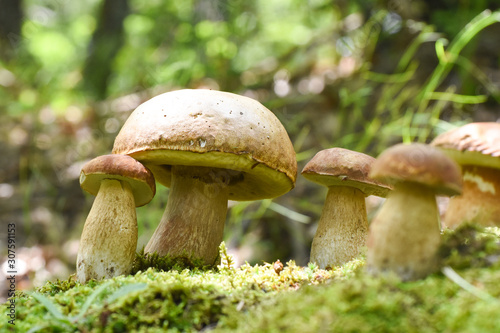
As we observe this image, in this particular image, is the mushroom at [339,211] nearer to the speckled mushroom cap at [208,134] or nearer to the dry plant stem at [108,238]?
the speckled mushroom cap at [208,134]

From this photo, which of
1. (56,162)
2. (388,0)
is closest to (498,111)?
(388,0)

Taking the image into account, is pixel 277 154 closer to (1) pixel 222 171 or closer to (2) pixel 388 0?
(1) pixel 222 171

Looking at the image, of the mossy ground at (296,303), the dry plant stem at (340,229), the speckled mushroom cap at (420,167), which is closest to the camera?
the mossy ground at (296,303)

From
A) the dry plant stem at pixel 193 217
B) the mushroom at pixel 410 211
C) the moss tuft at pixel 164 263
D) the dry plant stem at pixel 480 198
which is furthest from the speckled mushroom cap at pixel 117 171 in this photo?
the dry plant stem at pixel 480 198

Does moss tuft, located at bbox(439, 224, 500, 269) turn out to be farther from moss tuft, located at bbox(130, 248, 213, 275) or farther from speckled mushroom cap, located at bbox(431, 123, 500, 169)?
moss tuft, located at bbox(130, 248, 213, 275)

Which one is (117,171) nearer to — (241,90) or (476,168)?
(476,168)

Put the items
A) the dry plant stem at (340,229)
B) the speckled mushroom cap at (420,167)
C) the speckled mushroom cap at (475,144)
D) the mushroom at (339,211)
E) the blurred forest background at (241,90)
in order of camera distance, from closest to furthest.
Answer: the speckled mushroom cap at (420,167) < the speckled mushroom cap at (475,144) < the mushroom at (339,211) < the dry plant stem at (340,229) < the blurred forest background at (241,90)

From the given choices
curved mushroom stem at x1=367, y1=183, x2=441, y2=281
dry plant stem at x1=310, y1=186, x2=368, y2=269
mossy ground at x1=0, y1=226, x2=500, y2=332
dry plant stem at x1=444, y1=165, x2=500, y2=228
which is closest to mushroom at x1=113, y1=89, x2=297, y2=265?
dry plant stem at x1=310, y1=186, x2=368, y2=269
